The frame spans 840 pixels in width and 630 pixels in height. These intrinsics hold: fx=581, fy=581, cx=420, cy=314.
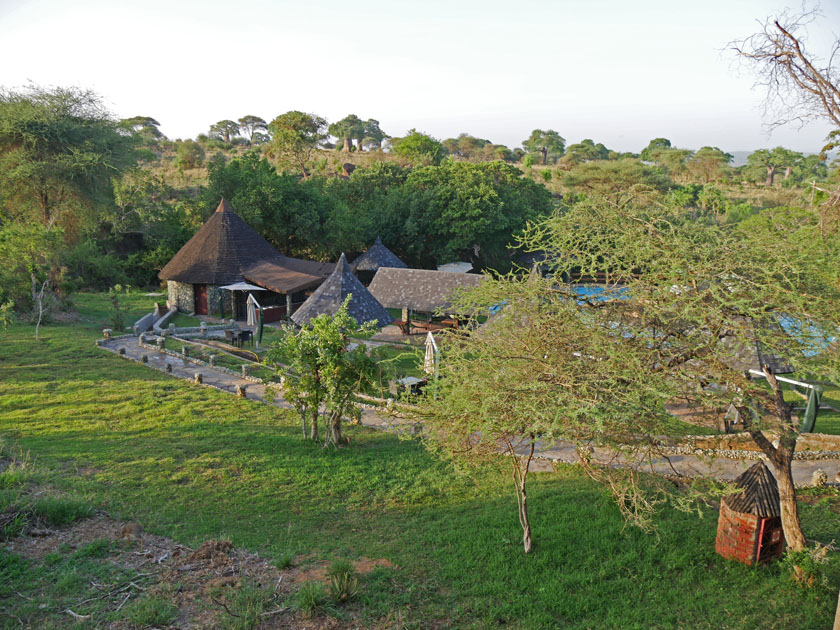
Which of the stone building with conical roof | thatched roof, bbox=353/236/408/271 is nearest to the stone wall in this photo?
the stone building with conical roof

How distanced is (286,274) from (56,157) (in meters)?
13.6

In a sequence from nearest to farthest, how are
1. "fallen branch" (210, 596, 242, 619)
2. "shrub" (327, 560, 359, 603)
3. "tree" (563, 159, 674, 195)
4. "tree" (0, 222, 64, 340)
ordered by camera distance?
"fallen branch" (210, 596, 242, 619) < "shrub" (327, 560, 359, 603) < "tree" (0, 222, 64, 340) < "tree" (563, 159, 674, 195)

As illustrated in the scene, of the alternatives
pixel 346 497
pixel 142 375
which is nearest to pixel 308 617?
pixel 346 497

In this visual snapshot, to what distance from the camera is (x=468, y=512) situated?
32.6 feet

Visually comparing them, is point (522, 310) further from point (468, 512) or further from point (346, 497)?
point (346, 497)

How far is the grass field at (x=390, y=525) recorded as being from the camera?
7.21m

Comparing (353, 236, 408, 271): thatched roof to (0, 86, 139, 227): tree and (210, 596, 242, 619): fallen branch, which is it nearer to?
(0, 86, 139, 227): tree

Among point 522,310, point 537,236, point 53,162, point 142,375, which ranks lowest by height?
point 142,375

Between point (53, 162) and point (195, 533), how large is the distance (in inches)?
1080

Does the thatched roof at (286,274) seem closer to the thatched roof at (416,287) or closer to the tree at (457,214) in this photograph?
the thatched roof at (416,287)

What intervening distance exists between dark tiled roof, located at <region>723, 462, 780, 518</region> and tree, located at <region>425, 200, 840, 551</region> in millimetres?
169

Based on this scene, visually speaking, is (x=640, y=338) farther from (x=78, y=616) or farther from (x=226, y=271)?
(x=226, y=271)

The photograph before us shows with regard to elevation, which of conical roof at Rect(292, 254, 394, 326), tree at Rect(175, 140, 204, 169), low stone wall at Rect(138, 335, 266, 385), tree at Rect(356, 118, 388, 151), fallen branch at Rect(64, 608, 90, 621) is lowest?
low stone wall at Rect(138, 335, 266, 385)

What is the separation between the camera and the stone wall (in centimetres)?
2836
